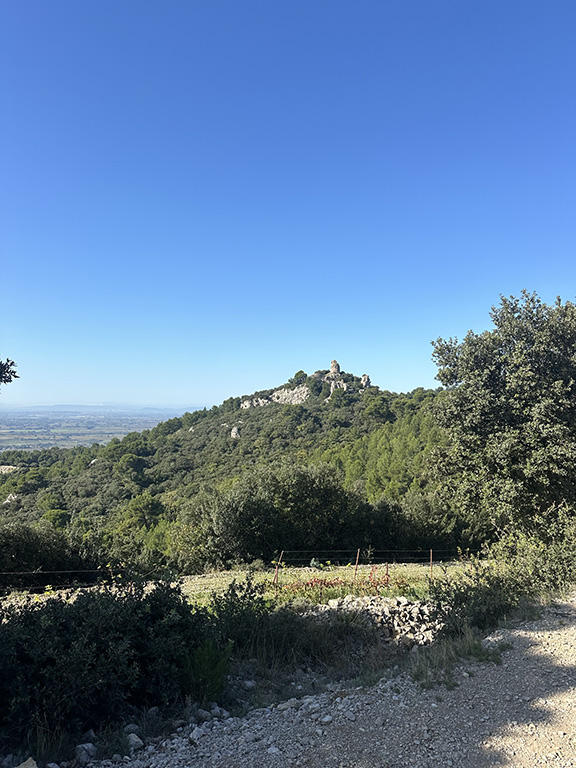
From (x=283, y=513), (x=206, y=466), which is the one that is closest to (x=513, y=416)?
(x=283, y=513)

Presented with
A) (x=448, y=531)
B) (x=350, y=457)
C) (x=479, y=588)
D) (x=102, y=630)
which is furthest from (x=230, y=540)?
(x=350, y=457)

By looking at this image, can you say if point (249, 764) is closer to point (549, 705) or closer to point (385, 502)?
point (549, 705)

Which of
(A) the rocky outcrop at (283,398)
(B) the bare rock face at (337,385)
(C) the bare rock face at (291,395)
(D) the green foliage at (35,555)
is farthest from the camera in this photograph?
(C) the bare rock face at (291,395)

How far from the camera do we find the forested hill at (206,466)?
28562 mm

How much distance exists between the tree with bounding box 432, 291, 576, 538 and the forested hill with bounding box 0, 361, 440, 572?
2.01m

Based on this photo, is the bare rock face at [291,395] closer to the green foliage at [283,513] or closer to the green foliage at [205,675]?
the green foliage at [283,513]

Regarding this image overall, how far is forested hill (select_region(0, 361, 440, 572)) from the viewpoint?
2856 cm

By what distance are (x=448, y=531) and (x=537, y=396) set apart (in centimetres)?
2152

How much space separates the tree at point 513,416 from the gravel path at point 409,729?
6.34 meters

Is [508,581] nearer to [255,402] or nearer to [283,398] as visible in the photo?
[255,402]

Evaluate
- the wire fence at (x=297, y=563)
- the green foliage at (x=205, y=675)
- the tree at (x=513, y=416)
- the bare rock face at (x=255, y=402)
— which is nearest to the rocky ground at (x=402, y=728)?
the green foliage at (x=205, y=675)

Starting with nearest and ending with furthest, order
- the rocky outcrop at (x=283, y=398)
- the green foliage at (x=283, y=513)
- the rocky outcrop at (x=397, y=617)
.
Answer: the rocky outcrop at (x=397, y=617) < the green foliage at (x=283, y=513) < the rocky outcrop at (x=283, y=398)

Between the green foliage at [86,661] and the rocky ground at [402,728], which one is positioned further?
the green foliage at [86,661]

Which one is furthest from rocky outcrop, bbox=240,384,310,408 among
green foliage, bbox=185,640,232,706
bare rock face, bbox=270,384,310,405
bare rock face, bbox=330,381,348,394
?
green foliage, bbox=185,640,232,706
